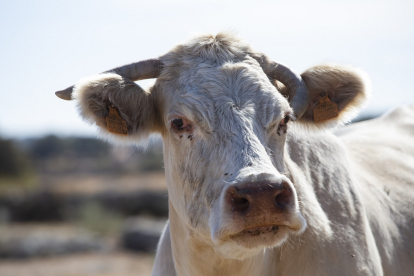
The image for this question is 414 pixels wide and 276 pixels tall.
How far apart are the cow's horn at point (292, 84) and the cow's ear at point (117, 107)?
0.89 metres

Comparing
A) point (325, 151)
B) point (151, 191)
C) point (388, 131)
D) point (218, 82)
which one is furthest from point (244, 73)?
point (151, 191)

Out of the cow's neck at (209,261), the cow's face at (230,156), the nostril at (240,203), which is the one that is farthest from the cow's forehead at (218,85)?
the cow's neck at (209,261)

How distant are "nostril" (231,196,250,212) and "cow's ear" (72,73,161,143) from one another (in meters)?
1.13

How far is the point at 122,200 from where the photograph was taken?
22.5 m

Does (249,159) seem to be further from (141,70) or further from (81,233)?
(81,233)

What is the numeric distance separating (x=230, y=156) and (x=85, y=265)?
11.0 metres

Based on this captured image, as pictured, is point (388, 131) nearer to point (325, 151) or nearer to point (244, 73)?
point (325, 151)

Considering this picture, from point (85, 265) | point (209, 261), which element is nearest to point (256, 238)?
point (209, 261)

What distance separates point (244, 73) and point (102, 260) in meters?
11.1

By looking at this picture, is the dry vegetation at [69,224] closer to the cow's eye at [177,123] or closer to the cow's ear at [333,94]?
the cow's eye at [177,123]

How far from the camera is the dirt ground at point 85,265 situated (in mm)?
12141

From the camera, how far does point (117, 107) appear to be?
3447 mm

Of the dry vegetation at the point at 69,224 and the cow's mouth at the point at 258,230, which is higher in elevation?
the cow's mouth at the point at 258,230

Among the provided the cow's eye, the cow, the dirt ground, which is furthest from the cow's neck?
the dirt ground
